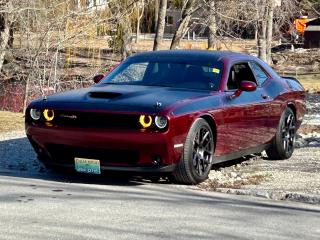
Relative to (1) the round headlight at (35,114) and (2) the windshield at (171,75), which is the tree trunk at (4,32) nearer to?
(2) the windshield at (171,75)

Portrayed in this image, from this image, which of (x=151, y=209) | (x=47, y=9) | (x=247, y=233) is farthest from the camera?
(x=47, y=9)

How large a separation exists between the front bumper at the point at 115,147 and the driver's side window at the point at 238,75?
1.81 meters

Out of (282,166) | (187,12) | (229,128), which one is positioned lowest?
(282,166)

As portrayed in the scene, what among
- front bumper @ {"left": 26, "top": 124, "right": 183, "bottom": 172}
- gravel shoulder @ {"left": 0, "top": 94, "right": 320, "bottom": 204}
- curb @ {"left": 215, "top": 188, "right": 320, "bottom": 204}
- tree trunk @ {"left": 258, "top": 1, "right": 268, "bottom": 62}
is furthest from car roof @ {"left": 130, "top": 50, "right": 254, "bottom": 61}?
tree trunk @ {"left": 258, "top": 1, "right": 268, "bottom": 62}

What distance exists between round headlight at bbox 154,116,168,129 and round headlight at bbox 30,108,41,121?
56.9 inches

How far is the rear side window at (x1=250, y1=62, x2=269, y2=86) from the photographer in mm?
10172

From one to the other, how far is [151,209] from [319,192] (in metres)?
2.09

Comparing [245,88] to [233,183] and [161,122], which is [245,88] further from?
[161,122]

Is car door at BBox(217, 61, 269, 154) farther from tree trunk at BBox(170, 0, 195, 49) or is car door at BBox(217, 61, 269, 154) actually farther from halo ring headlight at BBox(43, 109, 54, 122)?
tree trunk at BBox(170, 0, 195, 49)

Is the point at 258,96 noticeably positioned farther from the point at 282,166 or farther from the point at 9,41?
the point at 9,41

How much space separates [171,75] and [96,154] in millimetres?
1688

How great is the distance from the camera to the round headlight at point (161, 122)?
7.77 meters

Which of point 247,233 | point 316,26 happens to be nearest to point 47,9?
point 247,233

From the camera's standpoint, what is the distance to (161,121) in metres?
7.80
